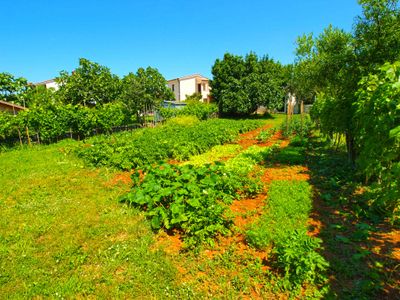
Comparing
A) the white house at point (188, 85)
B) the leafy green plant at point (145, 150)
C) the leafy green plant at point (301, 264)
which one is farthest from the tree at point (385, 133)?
the white house at point (188, 85)

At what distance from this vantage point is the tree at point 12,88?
74.2 ft

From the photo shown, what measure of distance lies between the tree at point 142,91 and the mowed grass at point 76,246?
17.1 meters

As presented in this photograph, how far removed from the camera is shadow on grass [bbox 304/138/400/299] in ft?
9.98

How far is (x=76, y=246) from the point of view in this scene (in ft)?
13.4

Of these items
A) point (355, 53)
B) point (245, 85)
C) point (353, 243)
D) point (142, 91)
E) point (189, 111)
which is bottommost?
point (353, 243)

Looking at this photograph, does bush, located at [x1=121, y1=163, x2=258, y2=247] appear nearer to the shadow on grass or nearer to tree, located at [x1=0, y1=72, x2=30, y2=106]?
the shadow on grass

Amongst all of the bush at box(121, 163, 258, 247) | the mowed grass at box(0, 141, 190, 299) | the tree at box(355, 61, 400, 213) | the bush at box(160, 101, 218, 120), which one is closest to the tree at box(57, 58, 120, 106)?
the bush at box(160, 101, 218, 120)

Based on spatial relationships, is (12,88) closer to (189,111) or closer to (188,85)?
(189,111)

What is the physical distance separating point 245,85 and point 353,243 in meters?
25.4

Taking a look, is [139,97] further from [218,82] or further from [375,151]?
[375,151]

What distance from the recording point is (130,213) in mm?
5105

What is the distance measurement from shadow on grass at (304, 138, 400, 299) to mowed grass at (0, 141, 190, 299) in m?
2.18

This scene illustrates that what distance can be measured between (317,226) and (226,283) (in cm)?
223

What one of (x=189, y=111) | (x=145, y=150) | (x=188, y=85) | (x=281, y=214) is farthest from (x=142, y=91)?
(x=188, y=85)
